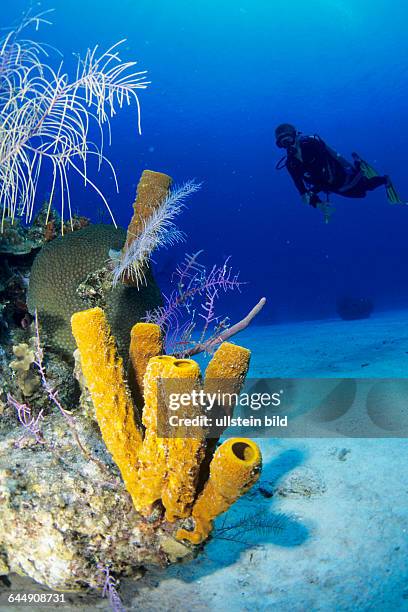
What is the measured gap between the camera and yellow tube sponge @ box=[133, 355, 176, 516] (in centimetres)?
195

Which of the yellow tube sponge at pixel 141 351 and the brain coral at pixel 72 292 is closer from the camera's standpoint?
the yellow tube sponge at pixel 141 351

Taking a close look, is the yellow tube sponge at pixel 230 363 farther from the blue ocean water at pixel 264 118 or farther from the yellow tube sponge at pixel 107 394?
the blue ocean water at pixel 264 118

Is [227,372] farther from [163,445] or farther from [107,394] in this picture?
[107,394]

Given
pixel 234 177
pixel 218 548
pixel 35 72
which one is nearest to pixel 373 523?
pixel 218 548

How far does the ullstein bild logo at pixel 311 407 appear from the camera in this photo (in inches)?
90.1

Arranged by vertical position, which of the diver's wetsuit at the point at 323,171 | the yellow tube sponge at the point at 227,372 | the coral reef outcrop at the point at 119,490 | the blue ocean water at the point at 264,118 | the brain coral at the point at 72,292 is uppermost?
the blue ocean water at the point at 264,118

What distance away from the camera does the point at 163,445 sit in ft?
6.48

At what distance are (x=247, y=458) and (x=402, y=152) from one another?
10934cm

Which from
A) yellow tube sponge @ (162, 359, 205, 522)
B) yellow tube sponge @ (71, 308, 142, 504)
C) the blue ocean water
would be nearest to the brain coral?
yellow tube sponge @ (71, 308, 142, 504)

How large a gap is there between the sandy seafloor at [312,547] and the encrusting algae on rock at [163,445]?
497 mm

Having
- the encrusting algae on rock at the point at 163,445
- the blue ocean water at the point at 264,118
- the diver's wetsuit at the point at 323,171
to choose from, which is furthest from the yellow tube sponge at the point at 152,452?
the blue ocean water at the point at 264,118

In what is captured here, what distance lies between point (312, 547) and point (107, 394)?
5.84ft

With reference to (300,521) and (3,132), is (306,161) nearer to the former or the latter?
(3,132)

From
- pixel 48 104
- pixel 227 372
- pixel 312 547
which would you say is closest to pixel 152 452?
pixel 227 372
